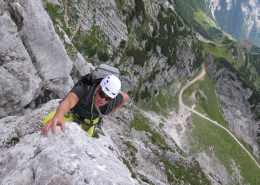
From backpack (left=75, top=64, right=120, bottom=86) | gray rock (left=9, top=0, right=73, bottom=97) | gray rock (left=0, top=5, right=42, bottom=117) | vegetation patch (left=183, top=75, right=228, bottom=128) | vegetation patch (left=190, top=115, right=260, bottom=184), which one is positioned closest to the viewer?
backpack (left=75, top=64, right=120, bottom=86)

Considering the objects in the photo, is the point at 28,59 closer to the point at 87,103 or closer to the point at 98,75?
the point at 87,103

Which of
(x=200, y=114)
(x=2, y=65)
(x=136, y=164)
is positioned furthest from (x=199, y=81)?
(x=2, y=65)

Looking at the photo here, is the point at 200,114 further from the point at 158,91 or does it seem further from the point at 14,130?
the point at 14,130

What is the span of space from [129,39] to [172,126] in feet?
128

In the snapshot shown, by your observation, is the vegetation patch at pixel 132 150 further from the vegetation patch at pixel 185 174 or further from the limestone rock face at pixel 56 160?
the limestone rock face at pixel 56 160

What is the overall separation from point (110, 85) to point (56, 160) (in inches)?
191

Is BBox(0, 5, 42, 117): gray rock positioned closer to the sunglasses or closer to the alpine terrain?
the alpine terrain

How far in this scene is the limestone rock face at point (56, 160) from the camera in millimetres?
16039

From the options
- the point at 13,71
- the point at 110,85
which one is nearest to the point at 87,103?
the point at 110,85

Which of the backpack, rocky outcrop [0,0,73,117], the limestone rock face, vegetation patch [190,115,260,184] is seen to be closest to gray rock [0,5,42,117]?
rocky outcrop [0,0,73,117]

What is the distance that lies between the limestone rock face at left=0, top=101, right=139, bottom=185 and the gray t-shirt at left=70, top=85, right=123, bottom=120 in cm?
170

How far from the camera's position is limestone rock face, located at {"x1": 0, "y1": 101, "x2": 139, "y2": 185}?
631 inches

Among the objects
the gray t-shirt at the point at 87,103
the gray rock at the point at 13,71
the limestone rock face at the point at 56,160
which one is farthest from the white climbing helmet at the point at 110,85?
the gray rock at the point at 13,71

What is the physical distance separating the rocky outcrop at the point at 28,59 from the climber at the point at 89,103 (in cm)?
1717
